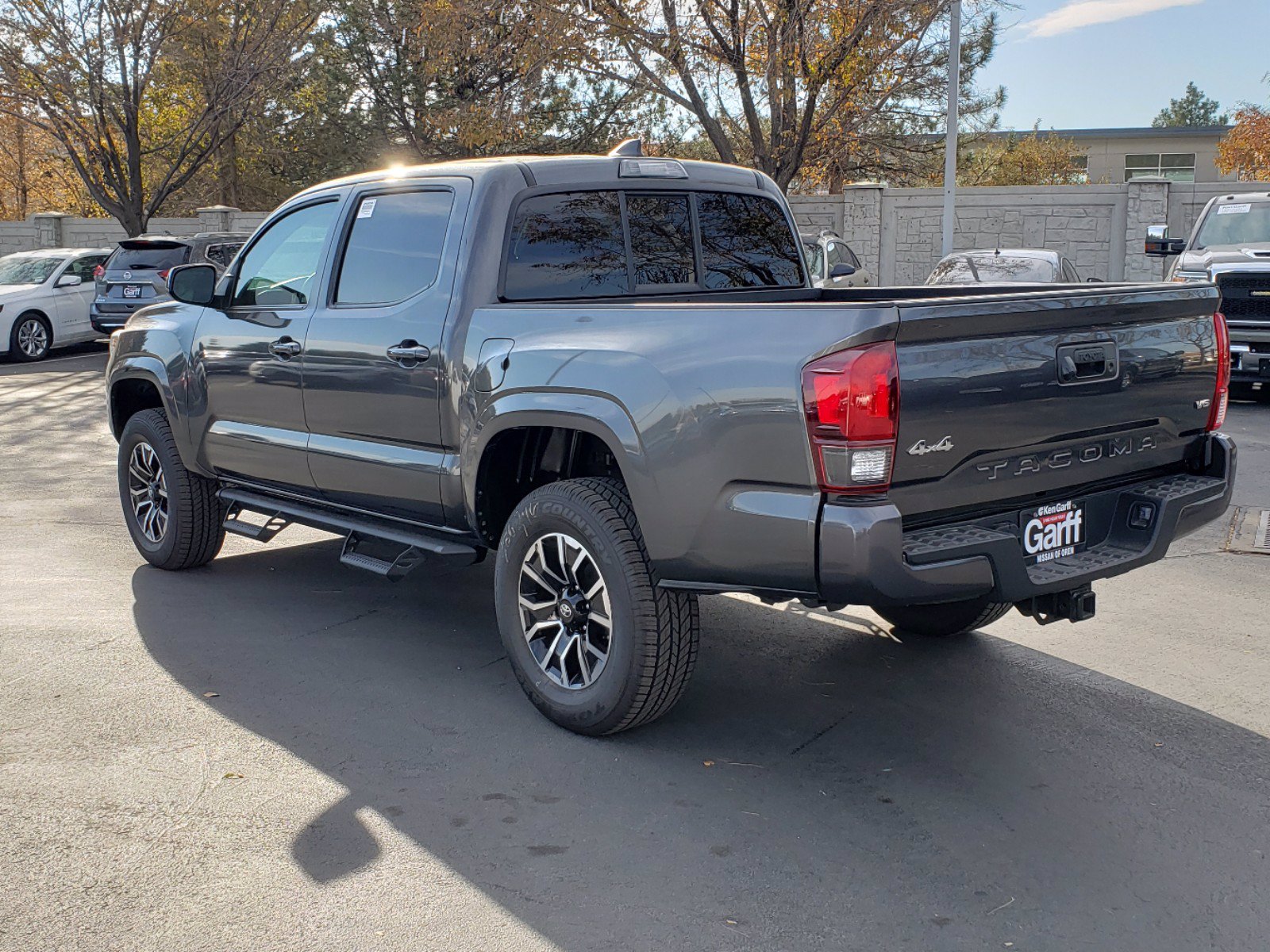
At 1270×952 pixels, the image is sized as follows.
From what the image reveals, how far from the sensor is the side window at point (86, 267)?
1994cm

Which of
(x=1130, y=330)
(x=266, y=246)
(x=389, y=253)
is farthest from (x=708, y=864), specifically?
(x=266, y=246)

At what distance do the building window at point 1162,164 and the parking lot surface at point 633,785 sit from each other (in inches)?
1965

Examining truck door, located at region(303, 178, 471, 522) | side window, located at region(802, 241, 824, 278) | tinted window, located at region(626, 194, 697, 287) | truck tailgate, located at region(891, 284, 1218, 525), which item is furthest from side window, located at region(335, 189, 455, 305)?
side window, located at region(802, 241, 824, 278)

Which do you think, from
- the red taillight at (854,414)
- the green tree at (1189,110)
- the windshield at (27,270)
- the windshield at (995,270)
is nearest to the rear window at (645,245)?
the red taillight at (854,414)

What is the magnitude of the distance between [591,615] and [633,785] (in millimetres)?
624

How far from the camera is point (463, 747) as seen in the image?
4293mm

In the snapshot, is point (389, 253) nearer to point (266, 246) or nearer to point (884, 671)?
point (266, 246)

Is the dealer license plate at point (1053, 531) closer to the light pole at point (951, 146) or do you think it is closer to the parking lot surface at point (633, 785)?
the parking lot surface at point (633, 785)

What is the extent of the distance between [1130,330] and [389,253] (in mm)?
2925

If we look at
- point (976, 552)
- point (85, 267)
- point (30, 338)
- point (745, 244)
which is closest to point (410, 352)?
point (745, 244)

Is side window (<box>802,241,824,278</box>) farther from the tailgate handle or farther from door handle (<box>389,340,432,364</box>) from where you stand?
the tailgate handle

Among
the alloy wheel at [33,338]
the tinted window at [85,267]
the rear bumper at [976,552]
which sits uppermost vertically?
the tinted window at [85,267]

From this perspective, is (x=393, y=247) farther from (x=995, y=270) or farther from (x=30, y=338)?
(x=30, y=338)

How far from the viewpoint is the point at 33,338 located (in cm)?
1914
